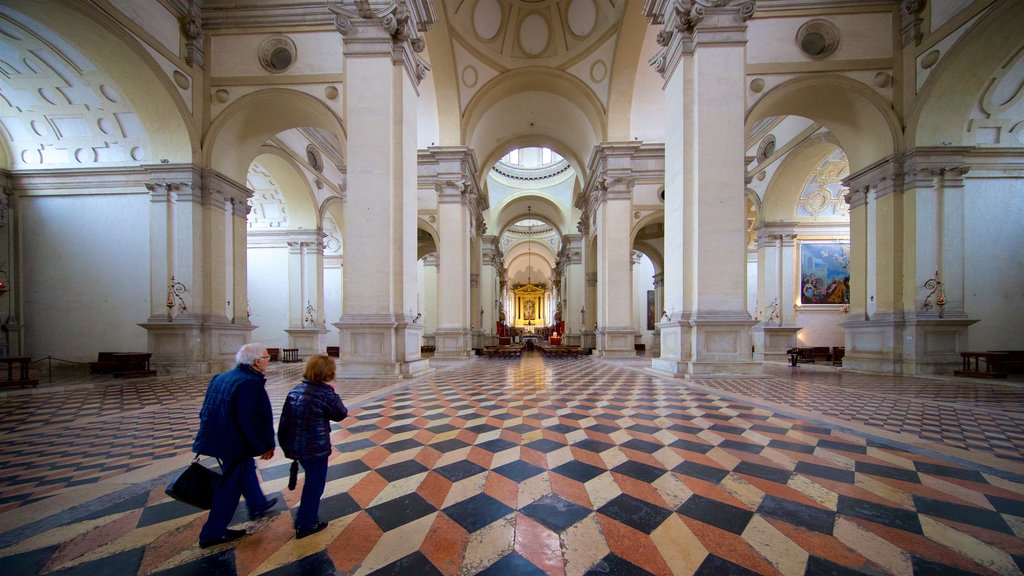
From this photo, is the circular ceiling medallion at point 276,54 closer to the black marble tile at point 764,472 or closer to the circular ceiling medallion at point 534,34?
the circular ceiling medallion at point 534,34

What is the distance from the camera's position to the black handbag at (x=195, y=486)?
1947mm

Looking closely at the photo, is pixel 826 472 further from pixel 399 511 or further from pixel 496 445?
pixel 399 511

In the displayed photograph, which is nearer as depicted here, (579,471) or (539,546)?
(539,546)

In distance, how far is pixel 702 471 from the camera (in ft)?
10.4

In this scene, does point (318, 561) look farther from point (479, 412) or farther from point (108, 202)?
point (108, 202)

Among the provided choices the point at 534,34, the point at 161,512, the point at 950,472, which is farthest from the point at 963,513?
the point at 534,34

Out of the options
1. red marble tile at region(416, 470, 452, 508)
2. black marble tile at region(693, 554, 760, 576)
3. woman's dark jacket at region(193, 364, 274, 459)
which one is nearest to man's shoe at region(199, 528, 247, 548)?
woman's dark jacket at region(193, 364, 274, 459)

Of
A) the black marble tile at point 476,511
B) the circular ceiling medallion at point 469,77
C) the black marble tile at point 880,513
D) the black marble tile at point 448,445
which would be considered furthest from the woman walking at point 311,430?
the circular ceiling medallion at point 469,77

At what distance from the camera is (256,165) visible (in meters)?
15.3

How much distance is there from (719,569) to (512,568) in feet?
3.43

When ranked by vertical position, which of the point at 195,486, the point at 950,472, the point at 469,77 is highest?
the point at 469,77

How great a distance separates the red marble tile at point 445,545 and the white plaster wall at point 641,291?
25.6m

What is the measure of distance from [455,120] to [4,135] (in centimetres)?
1364

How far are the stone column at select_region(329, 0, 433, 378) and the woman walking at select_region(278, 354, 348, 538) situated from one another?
6598mm
